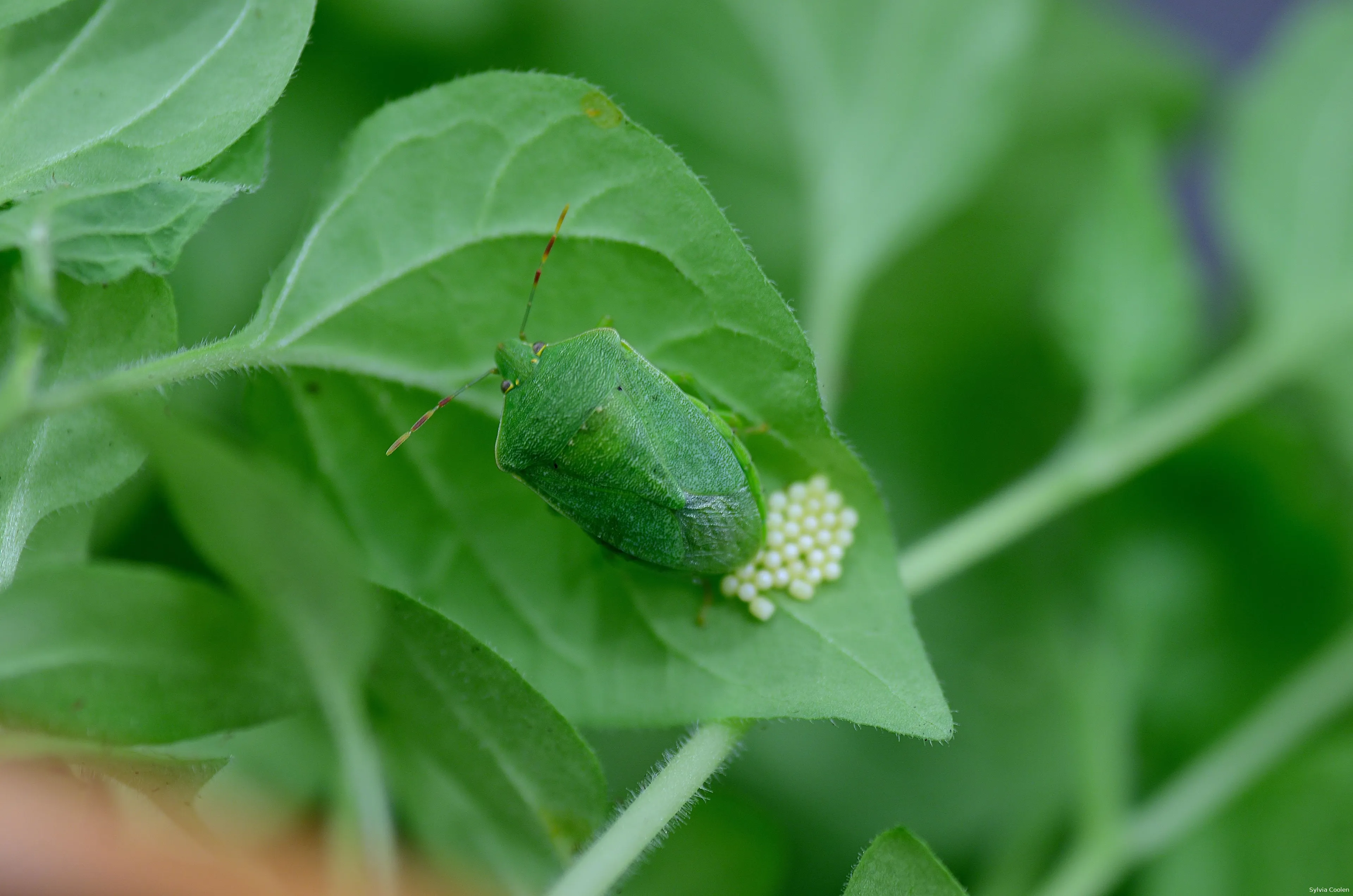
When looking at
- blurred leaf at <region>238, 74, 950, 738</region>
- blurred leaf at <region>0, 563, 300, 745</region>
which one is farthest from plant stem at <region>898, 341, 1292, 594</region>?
blurred leaf at <region>0, 563, 300, 745</region>

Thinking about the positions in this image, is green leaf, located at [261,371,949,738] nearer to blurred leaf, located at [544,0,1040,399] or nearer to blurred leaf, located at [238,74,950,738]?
blurred leaf, located at [238,74,950,738]

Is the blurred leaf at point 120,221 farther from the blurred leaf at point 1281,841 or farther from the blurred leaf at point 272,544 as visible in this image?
the blurred leaf at point 1281,841

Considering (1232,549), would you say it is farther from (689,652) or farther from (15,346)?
(15,346)

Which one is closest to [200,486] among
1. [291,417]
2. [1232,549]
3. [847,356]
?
[291,417]

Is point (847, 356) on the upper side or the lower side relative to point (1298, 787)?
upper

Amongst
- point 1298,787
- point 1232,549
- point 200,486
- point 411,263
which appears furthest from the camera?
point 1232,549

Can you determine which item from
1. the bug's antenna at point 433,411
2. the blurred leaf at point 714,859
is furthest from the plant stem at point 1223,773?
the bug's antenna at point 433,411
